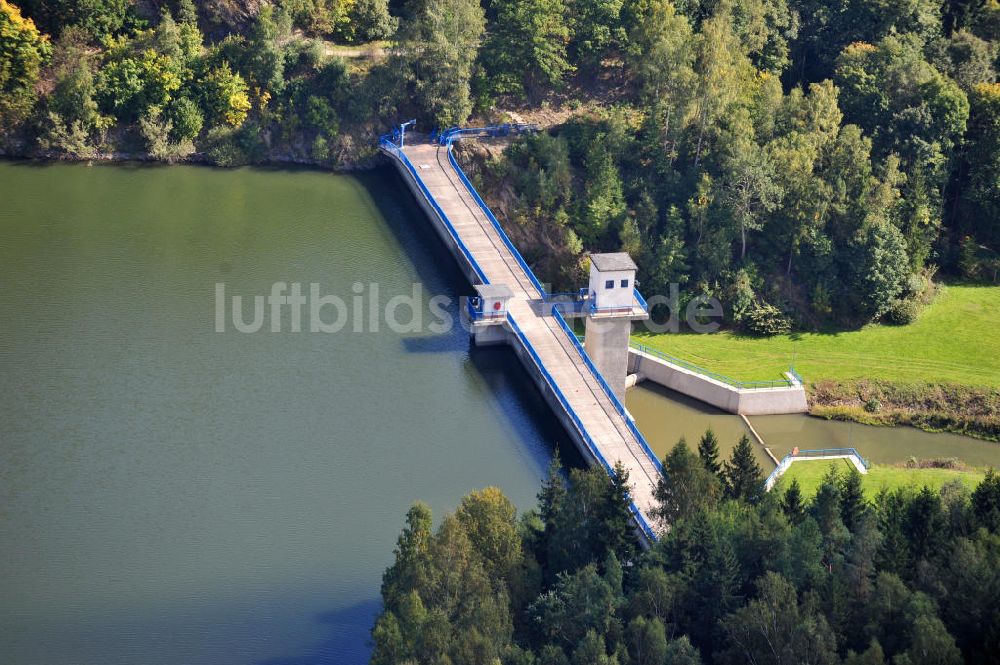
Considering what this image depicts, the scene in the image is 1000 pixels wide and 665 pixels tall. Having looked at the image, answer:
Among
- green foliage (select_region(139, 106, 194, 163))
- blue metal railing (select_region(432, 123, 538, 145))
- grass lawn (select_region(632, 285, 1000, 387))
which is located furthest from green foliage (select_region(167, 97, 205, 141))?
grass lawn (select_region(632, 285, 1000, 387))

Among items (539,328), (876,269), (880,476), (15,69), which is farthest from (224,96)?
(880,476)

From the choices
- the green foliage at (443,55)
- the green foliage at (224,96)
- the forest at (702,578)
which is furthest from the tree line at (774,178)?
the forest at (702,578)

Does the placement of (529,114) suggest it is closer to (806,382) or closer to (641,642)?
(806,382)

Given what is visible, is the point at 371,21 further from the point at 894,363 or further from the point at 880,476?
the point at 880,476

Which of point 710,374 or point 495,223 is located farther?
point 495,223

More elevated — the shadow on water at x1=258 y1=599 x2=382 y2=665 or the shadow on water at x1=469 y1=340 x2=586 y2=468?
the shadow on water at x1=469 y1=340 x2=586 y2=468

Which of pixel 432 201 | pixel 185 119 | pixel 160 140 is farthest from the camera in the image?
pixel 160 140

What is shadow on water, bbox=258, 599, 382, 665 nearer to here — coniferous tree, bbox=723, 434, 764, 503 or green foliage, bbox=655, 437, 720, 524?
green foliage, bbox=655, 437, 720, 524
